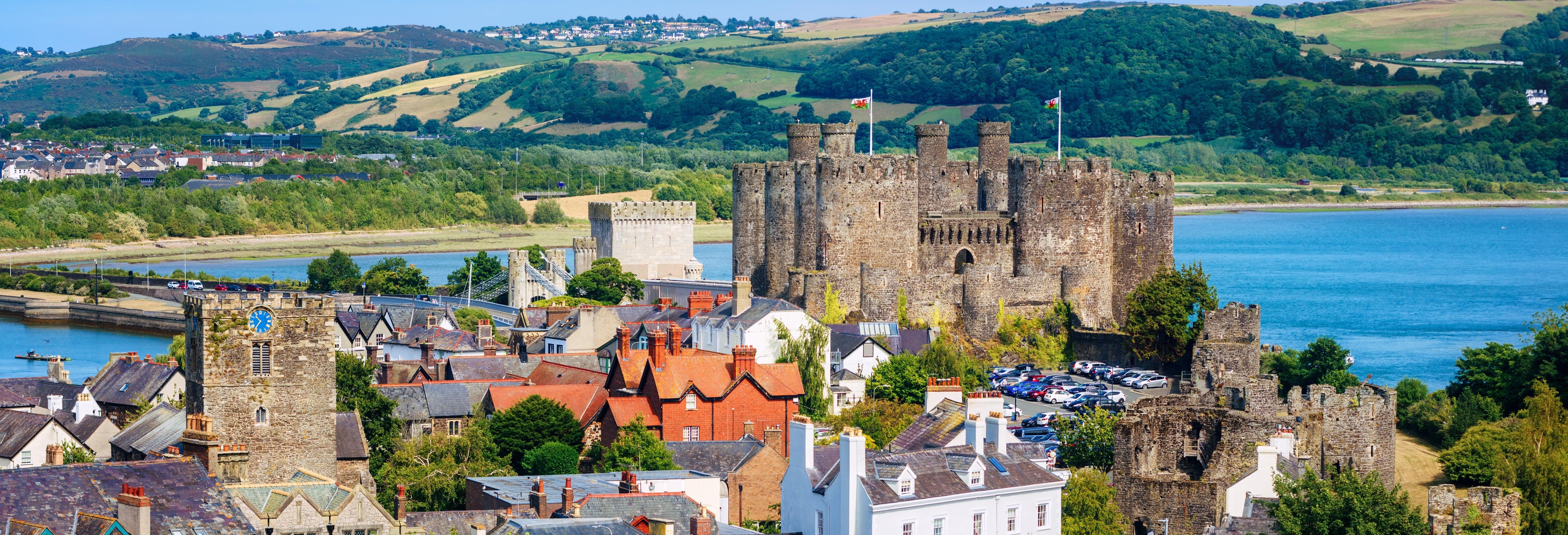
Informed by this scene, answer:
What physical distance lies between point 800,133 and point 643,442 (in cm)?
2672

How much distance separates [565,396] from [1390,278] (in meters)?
97.1

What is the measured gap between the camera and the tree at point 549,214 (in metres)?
164

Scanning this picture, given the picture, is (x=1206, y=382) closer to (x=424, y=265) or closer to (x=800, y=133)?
(x=800, y=133)

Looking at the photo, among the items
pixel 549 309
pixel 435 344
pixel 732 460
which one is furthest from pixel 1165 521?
pixel 549 309

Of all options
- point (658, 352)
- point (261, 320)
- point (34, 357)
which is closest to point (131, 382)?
point (658, 352)

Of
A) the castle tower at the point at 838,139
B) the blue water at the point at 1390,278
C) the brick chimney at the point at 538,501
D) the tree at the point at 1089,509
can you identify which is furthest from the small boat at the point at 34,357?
the tree at the point at 1089,509

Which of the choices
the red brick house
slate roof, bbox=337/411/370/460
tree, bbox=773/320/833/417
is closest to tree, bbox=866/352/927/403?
tree, bbox=773/320/833/417

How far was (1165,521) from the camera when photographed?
31.5m

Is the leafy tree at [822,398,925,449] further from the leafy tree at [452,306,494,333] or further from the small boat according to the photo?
the small boat

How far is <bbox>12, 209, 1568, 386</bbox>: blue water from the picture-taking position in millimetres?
82562

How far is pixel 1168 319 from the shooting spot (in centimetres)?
5162

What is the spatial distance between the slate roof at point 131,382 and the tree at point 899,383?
15.1 meters

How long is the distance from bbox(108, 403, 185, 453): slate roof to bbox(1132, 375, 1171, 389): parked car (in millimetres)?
24678

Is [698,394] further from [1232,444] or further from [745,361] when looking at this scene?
[1232,444]
